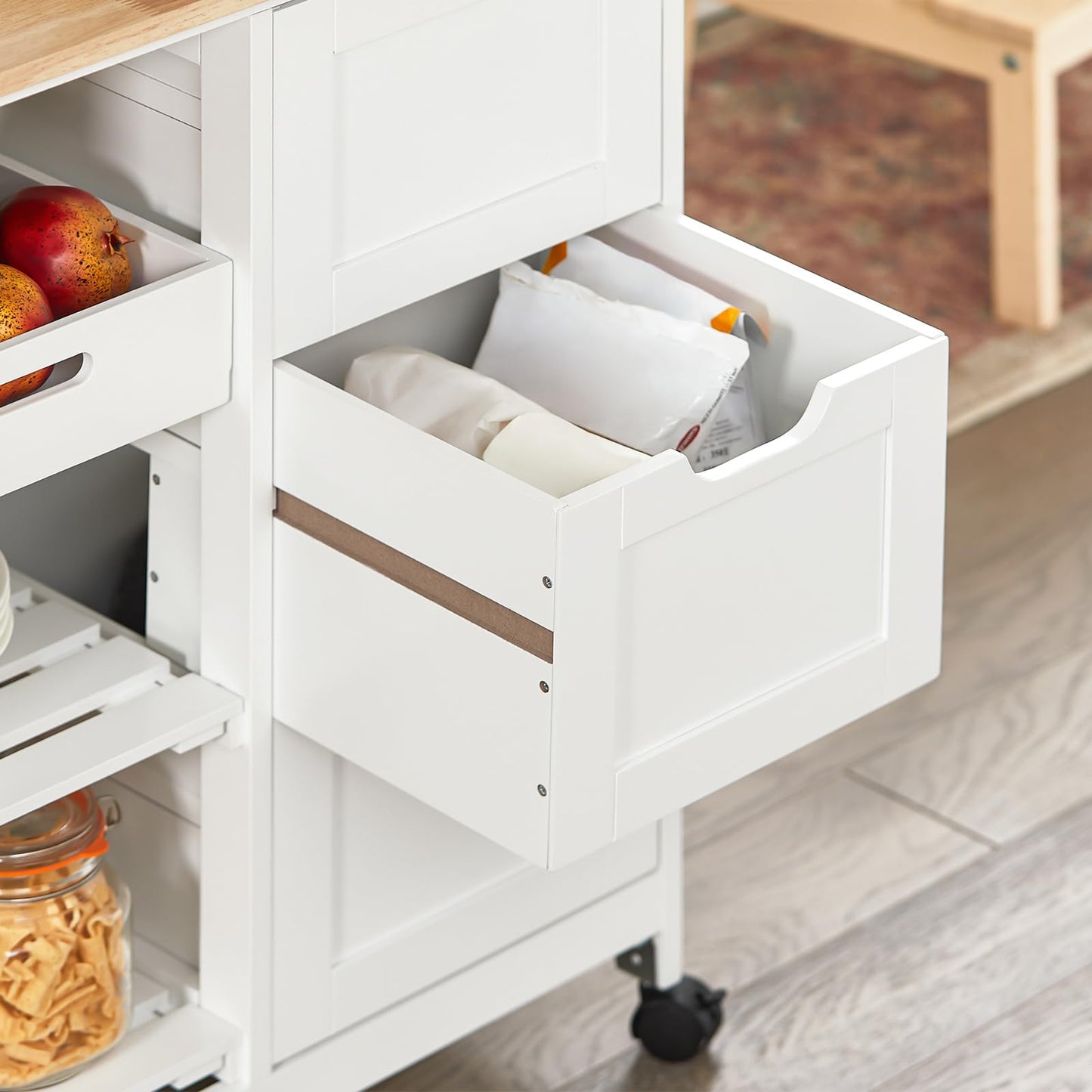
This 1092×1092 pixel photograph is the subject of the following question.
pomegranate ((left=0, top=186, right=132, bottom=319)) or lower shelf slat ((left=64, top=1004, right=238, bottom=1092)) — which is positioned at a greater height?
pomegranate ((left=0, top=186, right=132, bottom=319))

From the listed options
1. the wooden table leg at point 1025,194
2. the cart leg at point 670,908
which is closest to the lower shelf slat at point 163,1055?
the cart leg at point 670,908

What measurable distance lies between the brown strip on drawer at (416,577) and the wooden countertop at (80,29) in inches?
11.8

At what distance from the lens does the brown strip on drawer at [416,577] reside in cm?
113

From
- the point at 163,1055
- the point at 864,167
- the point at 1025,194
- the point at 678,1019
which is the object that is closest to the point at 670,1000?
the point at 678,1019

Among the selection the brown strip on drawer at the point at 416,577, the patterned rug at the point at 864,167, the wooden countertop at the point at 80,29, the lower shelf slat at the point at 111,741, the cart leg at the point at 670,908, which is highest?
the wooden countertop at the point at 80,29

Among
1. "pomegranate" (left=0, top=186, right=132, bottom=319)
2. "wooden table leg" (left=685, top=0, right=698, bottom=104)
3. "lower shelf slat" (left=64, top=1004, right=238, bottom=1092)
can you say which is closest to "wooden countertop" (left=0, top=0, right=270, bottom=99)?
"pomegranate" (left=0, top=186, right=132, bottom=319)

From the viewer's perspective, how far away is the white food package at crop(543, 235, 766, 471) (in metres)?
1.33

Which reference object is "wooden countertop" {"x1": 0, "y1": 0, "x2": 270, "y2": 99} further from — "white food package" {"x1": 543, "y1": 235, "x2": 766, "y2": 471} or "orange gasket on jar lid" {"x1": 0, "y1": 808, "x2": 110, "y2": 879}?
"orange gasket on jar lid" {"x1": 0, "y1": 808, "x2": 110, "y2": 879}

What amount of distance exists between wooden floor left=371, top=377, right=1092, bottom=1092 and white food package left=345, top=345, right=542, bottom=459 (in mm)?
615

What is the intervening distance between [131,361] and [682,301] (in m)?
0.39

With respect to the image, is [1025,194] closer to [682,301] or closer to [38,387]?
[682,301]

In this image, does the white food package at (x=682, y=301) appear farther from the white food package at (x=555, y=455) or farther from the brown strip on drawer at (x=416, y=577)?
the brown strip on drawer at (x=416, y=577)

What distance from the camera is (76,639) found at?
131 cm

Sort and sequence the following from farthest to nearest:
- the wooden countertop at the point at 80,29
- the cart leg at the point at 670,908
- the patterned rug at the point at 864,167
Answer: the patterned rug at the point at 864,167 → the cart leg at the point at 670,908 → the wooden countertop at the point at 80,29
